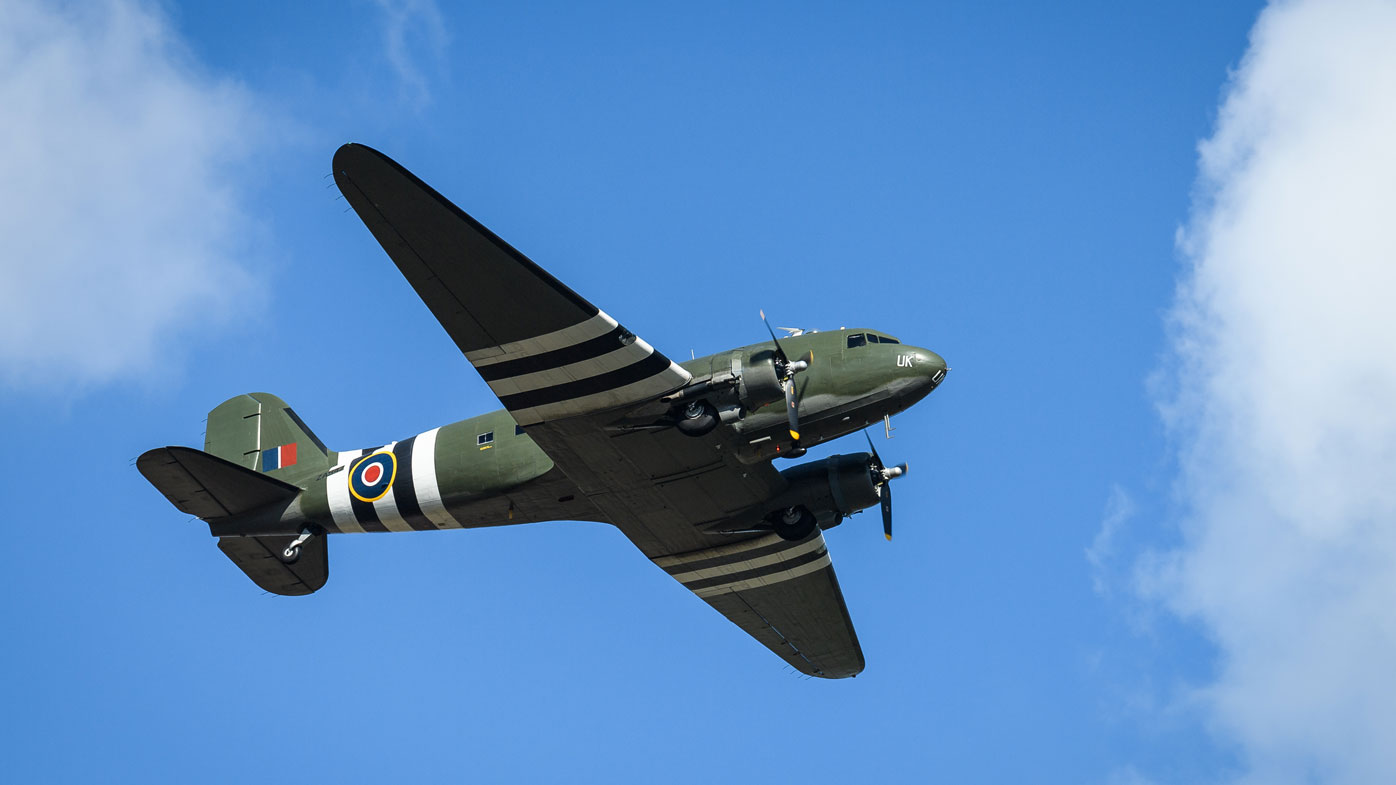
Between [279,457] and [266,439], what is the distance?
39.0 inches

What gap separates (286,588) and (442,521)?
222 inches

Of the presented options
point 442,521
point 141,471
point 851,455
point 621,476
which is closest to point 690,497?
point 621,476

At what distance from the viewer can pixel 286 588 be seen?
31.5 m

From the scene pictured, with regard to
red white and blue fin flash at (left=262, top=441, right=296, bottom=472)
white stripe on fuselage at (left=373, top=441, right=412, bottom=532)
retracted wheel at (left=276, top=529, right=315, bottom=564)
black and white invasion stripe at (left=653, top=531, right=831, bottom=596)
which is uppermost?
red white and blue fin flash at (left=262, top=441, right=296, bottom=472)

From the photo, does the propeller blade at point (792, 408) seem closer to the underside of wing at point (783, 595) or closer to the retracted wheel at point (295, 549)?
the underside of wing at point (783, 595)

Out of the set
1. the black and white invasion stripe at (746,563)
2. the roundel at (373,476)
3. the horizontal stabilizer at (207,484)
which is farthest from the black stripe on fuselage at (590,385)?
the horizontal stabilizer at (207,484)

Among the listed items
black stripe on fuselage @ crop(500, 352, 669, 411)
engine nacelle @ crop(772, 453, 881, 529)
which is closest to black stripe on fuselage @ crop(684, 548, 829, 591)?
engine nacelle @ crop(772, 453, 881, 529)

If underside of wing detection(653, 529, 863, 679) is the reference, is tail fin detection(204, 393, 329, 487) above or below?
above

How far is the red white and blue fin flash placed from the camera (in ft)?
104

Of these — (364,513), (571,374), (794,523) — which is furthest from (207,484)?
(794,523)

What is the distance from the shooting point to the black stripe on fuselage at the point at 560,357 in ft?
76.9

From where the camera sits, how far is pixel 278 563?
31141mm

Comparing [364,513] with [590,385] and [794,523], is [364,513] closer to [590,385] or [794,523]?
[590,385]

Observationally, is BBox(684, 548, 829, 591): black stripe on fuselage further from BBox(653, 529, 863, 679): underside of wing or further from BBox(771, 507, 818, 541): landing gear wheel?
BBox(771, 507, 818, 541): landing gear wheel
